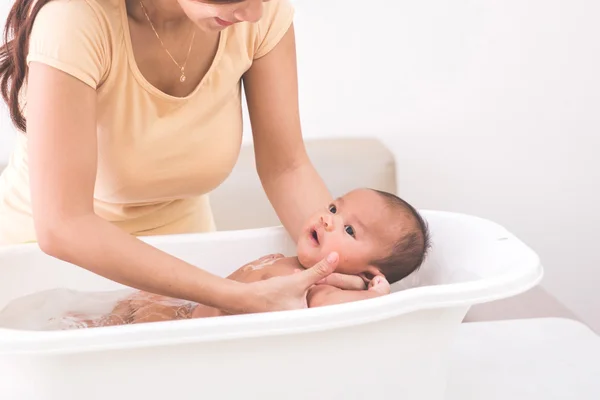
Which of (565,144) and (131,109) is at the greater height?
(131,109)

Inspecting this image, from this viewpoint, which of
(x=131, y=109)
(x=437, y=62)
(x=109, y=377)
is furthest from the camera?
(x=437, y=62)

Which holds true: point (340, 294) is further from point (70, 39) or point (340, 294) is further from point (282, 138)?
point (70, 39)

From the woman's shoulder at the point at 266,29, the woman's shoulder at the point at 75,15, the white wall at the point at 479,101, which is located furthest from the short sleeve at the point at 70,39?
the white wall at the point at 479,101

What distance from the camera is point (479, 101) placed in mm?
2045

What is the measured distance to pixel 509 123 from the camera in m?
2.06

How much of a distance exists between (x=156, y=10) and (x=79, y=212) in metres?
0.31

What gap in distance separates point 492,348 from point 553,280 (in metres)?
0.83

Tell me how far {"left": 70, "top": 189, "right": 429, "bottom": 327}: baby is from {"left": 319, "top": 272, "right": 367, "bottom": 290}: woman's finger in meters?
0.02

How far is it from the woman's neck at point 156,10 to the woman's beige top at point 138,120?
4cm

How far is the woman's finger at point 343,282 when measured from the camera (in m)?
1.21

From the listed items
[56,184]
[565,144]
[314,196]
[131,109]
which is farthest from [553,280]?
[56,184]

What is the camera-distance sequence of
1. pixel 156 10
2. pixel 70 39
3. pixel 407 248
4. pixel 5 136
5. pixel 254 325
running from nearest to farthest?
1. pixel 254 325
2. pixel 70 39
3. pixel 156 10
4. pixel 407 248
5. pixel 5 136

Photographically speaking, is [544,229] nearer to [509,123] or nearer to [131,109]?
[509,123]

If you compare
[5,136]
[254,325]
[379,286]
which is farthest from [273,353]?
[5,136]
